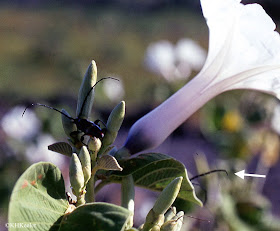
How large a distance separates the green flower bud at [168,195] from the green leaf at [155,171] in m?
0.10

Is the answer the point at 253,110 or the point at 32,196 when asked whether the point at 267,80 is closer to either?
the point at 32,196

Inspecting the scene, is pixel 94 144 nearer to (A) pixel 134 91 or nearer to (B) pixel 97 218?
(B) pixel 97 218

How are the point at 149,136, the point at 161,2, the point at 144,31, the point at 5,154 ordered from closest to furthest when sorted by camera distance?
the point at 149,136, the point at 5,154, the point at 144,31, the point at 161,2

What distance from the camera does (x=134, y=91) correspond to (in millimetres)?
8688

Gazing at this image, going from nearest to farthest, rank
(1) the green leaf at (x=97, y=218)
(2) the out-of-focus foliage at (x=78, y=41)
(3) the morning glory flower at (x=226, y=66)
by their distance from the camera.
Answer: (1) the green leaf at (x=97, y=218) < (3) the morning glory flower at (x=226, y=66) < (2) the out-of-focus foliage at (x=78, y=41)

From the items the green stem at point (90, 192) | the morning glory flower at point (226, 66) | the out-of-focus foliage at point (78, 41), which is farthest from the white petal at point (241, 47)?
the out-of-focus foliage at point (78, 41)

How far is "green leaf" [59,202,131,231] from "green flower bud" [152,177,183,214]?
95 mm

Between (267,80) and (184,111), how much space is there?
0.56ft

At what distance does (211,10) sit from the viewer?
102cm

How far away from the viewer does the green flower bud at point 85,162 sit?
2.65ft

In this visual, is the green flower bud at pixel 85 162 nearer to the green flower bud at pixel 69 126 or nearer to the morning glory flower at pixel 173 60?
the green flower bud at pixel 69 126

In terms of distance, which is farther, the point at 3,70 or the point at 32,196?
the point at 3,70

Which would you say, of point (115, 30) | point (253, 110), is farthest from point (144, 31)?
point (253, 110)

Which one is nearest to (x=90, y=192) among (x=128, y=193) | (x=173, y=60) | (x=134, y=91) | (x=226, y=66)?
(x=128, y=193)
